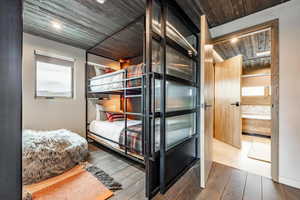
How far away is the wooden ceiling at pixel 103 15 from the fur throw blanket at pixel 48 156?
6.56ft

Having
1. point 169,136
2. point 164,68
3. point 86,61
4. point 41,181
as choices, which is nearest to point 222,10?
point 164,68

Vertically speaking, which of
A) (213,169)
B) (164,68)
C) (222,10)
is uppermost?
(222,10)

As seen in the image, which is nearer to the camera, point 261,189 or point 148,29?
point 148,29

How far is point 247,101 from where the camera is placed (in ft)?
14.6

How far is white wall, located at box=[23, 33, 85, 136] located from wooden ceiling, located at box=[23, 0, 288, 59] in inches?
9.3

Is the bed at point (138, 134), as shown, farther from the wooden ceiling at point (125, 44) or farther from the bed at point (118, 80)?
the wooden ceiling at point (125, 44)

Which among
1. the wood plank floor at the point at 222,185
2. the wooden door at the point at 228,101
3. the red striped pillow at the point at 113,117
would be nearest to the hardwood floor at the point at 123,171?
the wood plank floor at the point at 222,185

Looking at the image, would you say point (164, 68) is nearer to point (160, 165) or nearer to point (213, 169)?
point (160, 165)

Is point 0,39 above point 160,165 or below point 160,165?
above

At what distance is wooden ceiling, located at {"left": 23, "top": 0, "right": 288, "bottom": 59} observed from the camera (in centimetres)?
181

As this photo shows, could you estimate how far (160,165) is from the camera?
156 cm

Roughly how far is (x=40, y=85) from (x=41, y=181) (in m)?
2.03

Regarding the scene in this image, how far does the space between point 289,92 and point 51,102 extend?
435 cm

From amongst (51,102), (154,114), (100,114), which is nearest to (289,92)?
(154,114)
